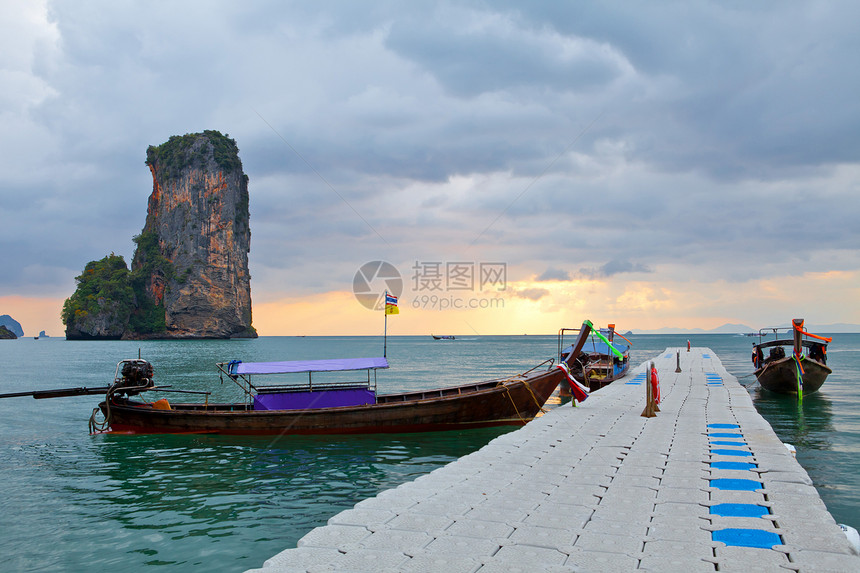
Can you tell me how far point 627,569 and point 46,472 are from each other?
1600cm

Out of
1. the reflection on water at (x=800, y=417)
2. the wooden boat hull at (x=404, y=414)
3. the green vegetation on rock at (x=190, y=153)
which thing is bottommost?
the reflection on water at (x=800, y=417)

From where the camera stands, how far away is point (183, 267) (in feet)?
408

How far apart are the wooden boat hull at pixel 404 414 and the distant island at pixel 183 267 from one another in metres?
115

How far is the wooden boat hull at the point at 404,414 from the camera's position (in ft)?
58.9

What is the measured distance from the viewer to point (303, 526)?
31.7 ft

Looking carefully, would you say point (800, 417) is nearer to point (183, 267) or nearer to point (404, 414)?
point (404, 414)

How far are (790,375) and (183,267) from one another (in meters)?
123

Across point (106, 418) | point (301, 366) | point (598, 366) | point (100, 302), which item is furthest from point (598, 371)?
point (100, 302)

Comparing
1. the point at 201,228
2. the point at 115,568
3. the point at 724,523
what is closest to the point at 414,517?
the point at 724,523

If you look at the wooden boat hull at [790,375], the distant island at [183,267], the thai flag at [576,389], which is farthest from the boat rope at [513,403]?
the distant island at [183,267]

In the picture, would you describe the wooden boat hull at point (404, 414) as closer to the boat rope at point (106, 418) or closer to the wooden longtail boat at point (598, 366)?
the boat rope at point (106, 418)

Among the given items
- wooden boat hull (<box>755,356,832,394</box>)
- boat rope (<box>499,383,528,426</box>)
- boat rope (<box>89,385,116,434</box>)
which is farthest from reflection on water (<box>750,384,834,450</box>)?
boat rope (<box>89,385,116,434</box>)

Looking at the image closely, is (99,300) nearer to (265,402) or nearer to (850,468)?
(265,402)

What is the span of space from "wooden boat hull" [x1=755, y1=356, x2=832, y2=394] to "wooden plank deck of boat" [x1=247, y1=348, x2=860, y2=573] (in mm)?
20580
